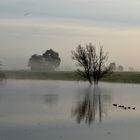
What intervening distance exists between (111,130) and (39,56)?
16028 centimetres

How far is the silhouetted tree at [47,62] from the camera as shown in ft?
552

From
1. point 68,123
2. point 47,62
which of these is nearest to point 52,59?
point 47,62

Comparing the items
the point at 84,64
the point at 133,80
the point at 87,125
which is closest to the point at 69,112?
the point at 87,125

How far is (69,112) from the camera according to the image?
95.6 ft

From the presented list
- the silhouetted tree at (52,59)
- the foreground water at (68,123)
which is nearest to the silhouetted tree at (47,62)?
the silhouetted tree at (52,59)

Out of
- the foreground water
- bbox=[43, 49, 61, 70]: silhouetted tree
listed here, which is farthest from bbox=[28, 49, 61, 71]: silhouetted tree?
the foreground water

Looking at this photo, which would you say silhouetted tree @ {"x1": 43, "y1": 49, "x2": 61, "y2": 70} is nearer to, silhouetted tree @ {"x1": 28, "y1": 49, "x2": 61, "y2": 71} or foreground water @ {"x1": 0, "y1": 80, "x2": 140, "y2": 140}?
silhouetted tree @ {"x1": 28, "y1": 49, "x2": 61, "y2": 71}

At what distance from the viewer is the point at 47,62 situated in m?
172

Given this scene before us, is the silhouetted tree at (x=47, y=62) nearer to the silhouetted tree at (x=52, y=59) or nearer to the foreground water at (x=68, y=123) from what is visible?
the silhouetted tree at (x=52, y=59)

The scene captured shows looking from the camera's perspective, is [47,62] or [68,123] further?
[47,62]

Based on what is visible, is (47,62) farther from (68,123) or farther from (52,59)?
(68,123)

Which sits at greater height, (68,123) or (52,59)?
(52,59)

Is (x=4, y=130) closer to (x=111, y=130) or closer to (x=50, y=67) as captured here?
(x=111, y=130)

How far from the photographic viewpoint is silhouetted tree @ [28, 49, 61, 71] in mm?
168325
